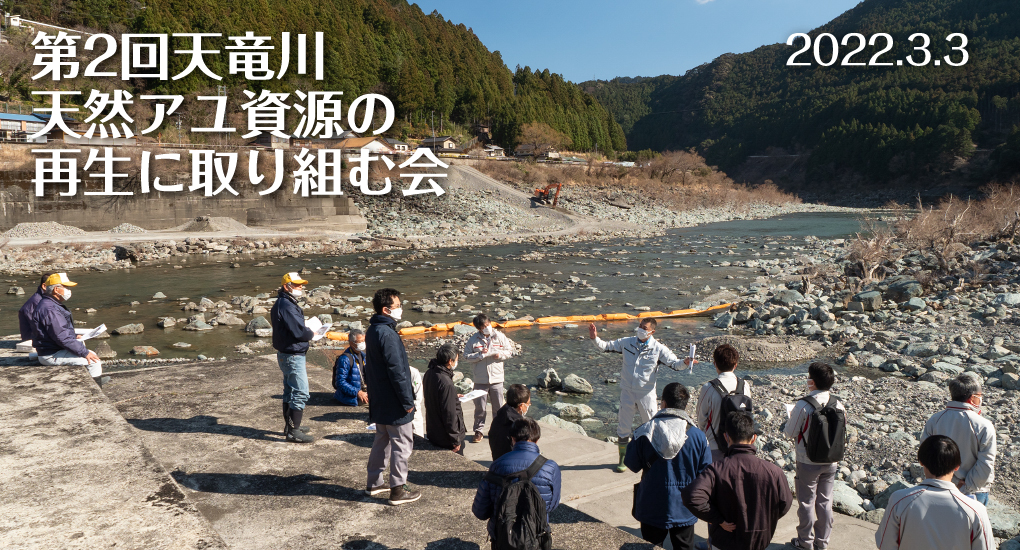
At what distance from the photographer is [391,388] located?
4141mm

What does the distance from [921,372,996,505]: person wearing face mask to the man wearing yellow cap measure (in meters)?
7.04

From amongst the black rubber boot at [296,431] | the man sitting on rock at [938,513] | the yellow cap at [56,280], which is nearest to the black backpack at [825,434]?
the man sitting on rock at [938,513]

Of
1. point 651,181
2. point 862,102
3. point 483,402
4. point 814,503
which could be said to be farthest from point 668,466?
point 862,102

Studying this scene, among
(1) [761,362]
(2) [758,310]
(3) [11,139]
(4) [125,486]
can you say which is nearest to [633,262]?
(2) [758,310]

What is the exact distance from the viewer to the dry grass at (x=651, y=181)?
58.9 meters

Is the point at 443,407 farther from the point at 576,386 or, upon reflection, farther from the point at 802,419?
the point at 576,386

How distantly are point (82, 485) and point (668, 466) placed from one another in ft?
11.5

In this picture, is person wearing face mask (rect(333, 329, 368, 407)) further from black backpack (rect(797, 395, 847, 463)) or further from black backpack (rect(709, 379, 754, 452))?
black backpack (rect(797, 395, 847, 463))

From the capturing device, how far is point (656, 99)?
19275 cm

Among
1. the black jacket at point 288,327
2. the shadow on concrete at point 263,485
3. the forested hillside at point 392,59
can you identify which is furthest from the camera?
the forested hillside at point 392,59

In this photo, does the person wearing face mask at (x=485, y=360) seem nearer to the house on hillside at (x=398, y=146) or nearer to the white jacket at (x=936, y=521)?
the white jacket at (x=936, y=521)

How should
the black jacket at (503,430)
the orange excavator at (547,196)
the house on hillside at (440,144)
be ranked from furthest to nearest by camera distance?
Answer: the house on hillside at (440,144) → the orange excavator at (547,196) → the black jacket at (503,430)

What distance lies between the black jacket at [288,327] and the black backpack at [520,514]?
279 cm

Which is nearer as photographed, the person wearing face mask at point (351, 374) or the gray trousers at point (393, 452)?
the gray trousers at point (393, 452)
